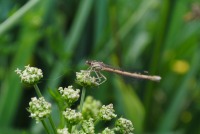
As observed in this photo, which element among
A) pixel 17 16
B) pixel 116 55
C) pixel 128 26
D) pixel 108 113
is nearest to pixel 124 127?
pixel 108 113

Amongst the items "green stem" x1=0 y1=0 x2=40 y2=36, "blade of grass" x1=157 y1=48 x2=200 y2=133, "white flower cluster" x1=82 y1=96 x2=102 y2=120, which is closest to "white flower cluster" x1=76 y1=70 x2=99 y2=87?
"white flower cluster" x1=82 y1=96 x2=102 y2=120

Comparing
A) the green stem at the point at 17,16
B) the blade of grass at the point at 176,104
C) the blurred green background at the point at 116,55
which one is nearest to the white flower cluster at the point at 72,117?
the green stem at the point at 17,16

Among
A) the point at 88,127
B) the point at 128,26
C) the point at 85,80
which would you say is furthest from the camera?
the point at 128,26

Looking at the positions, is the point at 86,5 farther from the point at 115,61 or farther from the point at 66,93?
the point at 66,93

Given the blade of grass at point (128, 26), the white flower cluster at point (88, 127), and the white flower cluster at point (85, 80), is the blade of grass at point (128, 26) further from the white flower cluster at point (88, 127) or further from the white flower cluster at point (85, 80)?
the white flower cluster at point (88, 127)

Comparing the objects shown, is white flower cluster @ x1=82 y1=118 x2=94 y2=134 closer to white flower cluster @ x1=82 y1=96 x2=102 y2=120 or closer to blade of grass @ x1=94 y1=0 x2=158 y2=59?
white flower cluster @ x1=82 y1=96 x2=102 y2=120

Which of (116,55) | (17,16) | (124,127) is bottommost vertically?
(124,127)

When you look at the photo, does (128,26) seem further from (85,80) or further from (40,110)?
(40,110)

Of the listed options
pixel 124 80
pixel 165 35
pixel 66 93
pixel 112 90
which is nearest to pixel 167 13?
pixel 165 35
